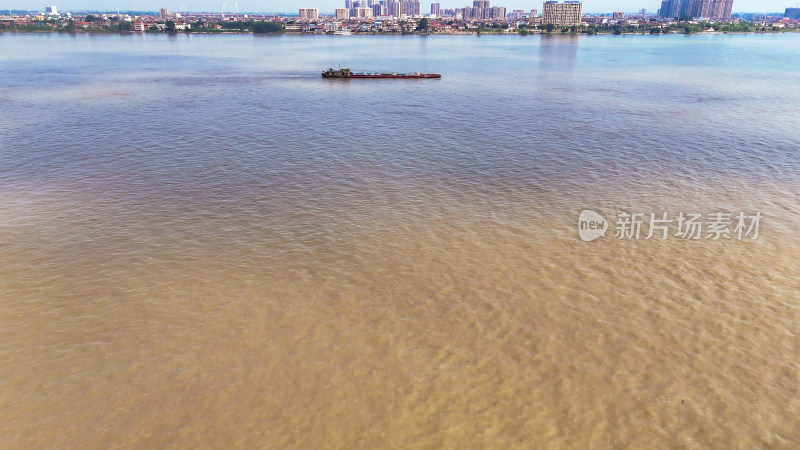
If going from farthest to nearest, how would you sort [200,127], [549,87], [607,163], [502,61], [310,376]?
[502,61]
[549,87]
[200,127]
[607,163]
[310,376]

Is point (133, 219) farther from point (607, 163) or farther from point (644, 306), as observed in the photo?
point (607, 163)

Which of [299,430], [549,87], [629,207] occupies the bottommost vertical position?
[299,430]

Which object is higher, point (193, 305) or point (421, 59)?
point (421, 59)

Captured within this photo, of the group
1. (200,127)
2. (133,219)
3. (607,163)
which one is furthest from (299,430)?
(200,127)

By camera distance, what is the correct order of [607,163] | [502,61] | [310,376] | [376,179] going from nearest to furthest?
[310,376] → [376,179] → [607,163] → [502,61]

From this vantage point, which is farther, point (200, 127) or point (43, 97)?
point (43, 97)

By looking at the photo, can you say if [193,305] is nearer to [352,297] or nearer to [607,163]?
[352,297]

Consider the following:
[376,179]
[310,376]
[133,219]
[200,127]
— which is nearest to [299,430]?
[310,376]

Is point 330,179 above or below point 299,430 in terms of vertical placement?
above

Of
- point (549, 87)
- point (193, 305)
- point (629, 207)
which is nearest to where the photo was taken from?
point (193, 305)
